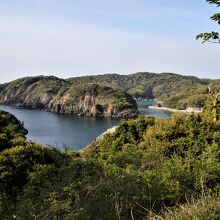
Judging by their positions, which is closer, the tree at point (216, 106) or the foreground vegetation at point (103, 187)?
the foreground vegetation at point (103, 187)

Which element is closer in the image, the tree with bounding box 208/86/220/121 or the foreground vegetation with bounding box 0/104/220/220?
the foreground vegetation with bounding box 0/104/220/220

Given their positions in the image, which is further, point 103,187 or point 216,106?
point 216,106

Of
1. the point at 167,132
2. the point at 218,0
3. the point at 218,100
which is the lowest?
the point at 167,132

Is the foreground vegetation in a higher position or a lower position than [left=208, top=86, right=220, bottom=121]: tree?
lower

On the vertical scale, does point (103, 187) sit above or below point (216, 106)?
below

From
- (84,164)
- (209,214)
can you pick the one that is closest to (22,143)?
(84,164)

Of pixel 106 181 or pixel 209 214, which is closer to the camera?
pixel 209 214

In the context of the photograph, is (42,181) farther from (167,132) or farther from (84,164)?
(167,132)

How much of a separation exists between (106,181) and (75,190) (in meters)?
0.67

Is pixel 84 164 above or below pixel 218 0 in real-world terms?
below

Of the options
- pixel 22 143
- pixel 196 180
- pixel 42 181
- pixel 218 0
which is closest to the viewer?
pixel 196 180

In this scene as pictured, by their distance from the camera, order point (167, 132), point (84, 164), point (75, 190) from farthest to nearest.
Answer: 1. point (167, 132)
2. point (84, 164)
3. point (75, 190)

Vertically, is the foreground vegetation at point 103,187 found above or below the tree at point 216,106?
below

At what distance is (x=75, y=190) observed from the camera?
26.6ft
